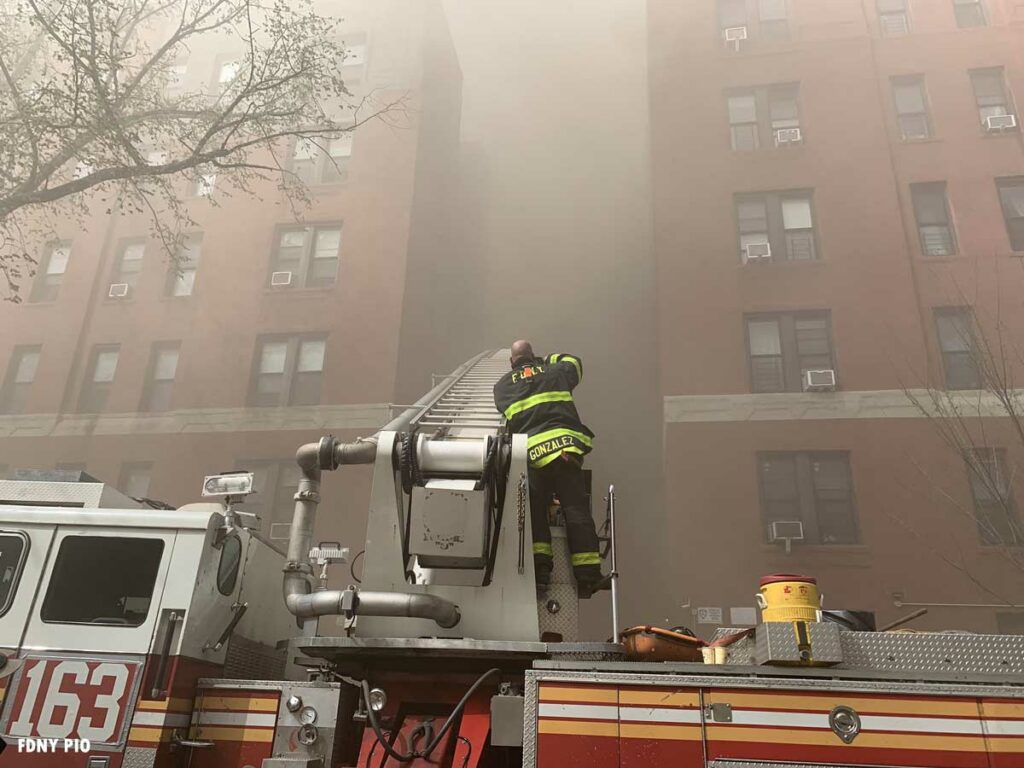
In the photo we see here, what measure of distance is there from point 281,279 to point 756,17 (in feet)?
38.9

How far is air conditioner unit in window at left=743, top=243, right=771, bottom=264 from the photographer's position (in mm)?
13523

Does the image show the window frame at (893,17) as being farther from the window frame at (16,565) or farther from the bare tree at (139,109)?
the window frame at (16,565)

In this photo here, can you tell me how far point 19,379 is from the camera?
15562 millimetres

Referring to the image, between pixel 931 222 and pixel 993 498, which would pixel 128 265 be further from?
pixel 993 498

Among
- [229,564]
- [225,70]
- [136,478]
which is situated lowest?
[229,564]

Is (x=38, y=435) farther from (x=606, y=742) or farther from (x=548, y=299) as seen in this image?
(x=606, y=742)

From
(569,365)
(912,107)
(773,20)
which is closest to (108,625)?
(569,365)

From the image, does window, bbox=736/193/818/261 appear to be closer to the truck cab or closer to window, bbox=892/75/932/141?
window, bbox=892/75/932/141

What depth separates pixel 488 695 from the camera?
378 cm


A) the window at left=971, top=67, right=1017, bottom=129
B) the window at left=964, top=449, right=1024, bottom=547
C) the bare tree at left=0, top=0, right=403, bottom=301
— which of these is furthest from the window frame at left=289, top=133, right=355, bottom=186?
the window at left=964, top=449, right=1024, bottom=547

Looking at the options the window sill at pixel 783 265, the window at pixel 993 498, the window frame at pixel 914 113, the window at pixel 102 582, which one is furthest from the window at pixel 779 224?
the window at pixel 102 582

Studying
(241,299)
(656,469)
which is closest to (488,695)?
(656,469)

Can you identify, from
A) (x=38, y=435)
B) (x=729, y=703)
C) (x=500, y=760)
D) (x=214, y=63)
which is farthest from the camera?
(x=214, y=63)

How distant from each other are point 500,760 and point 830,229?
41.2 ft
